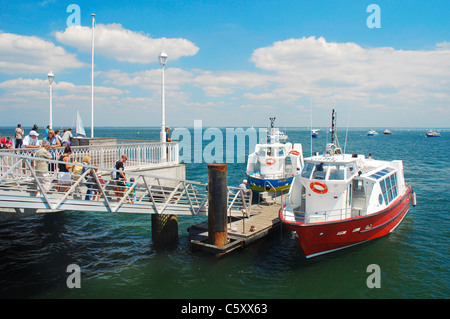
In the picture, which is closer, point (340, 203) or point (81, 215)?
point (340, 203)

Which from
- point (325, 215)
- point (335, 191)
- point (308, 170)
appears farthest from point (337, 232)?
point (308, 170)

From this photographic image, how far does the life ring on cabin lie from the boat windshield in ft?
1.43

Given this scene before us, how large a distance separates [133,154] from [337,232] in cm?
1220

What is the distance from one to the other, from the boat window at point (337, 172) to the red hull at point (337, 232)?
1.77 meters

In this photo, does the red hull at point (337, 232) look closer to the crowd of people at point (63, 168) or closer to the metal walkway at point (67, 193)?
the metal walkway at point (67, 193)

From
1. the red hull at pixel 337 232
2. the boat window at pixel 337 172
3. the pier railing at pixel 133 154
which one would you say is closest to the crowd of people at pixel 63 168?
the pier railing at pixel 133 154

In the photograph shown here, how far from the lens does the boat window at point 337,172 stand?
13707 mm

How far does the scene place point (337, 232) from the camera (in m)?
13.3

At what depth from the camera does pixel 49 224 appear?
17188 millimetres

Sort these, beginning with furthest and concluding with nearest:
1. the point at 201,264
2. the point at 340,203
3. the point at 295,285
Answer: the point at 340,203
the point at 201,264
the point at 295,285

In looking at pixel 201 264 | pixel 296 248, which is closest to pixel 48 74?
pixel 201 264

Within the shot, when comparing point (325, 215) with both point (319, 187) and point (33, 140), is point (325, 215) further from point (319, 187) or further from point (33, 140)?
point (33, 140)

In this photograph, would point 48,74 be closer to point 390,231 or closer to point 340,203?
point 340,203
